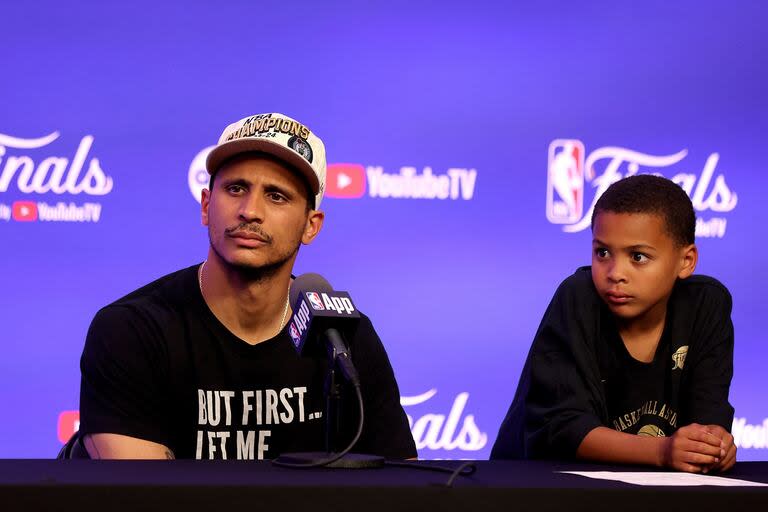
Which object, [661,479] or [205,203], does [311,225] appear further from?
[661,479]

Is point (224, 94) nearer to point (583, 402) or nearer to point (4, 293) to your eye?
Result: point (4, 293)

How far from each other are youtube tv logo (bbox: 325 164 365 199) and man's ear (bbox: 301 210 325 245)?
113 centimetres

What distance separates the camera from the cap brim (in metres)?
2.09

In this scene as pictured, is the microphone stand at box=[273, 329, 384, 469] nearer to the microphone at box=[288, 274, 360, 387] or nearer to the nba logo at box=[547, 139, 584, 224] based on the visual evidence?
the microphone at box=[288, 274, 360, 387]

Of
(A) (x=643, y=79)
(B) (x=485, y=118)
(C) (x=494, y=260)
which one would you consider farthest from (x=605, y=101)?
(C) (x=494, y=260)

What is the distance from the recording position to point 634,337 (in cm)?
227

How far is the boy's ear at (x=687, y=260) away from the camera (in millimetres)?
2275

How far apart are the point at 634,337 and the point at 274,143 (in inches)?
38.0

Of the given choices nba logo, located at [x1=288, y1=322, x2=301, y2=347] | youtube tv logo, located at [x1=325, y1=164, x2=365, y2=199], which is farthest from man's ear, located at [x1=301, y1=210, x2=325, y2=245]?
youtube tv logo, located at [x1=325, y1=164, x2=365, y2=199]

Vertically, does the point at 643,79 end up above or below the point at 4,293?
above

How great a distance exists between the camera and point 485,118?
3.52 meters

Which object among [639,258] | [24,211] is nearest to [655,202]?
[639,258]

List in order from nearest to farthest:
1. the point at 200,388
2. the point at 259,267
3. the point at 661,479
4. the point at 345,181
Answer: the point at 661,479, the point at 200,388, the point at 259,267, the point at 345,181

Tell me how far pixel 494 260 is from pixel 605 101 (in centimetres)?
73
